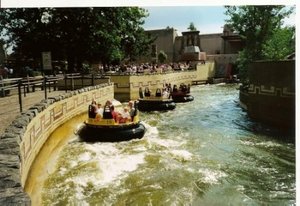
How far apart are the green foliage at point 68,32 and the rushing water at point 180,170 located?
282 centimetres

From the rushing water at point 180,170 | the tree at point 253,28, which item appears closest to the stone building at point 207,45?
the tree at point 253,28

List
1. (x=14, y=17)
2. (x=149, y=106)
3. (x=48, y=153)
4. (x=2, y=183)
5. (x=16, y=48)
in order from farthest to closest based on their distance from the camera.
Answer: (x=149, y=106) → (x=16, y=48) → (x=14, y=17) → (x=48, y=153) → (x=2, y=183)

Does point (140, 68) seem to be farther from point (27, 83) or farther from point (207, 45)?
point (27, 83)

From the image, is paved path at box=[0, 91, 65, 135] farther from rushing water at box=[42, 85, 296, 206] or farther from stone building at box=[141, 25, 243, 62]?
stone building at box=[141, 25, 243, 62]

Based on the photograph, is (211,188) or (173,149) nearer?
(211,188)

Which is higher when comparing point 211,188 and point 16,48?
point 16,48

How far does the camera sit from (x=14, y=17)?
6992 mm

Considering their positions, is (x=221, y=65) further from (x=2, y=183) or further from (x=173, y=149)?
(x=2, y=183)

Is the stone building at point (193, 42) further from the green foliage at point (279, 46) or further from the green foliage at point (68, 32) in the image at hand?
the green foliage at point (68, 32)

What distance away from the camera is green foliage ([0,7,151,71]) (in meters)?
7.79

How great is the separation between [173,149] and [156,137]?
3.30 feet

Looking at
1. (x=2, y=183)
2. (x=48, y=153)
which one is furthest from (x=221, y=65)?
(x=2, y=183)

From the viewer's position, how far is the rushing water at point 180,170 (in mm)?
3977

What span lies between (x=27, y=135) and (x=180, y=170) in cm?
205
